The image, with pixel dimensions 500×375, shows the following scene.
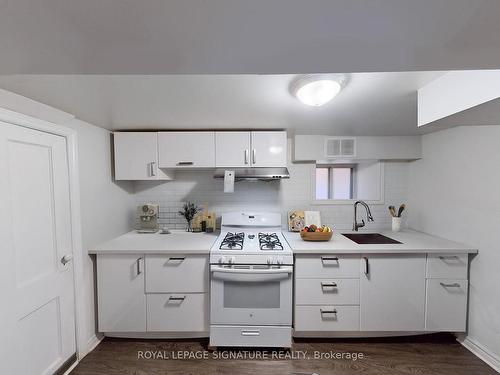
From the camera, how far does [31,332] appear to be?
54.1 inches

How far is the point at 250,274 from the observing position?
5.89 feet

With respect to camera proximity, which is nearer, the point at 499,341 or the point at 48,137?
the point at 48,137

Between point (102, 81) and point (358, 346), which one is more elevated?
point (102, 81)

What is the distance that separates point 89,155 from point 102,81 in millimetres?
1048

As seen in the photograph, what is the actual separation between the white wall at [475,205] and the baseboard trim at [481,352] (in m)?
0.02

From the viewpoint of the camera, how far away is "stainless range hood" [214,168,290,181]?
211cm

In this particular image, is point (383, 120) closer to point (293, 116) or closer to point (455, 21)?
point (293, 116)

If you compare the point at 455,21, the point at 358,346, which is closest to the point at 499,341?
the point at 358,346

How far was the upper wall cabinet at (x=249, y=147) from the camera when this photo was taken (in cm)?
217

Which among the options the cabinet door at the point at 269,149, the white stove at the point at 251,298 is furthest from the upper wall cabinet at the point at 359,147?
the white stove at the point at 251,298

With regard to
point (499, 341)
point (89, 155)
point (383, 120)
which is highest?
point (383, 120)

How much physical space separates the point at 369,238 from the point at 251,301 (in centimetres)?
138

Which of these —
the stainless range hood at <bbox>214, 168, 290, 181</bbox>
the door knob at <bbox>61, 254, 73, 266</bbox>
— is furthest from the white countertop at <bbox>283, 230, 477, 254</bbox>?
the door knob at <bbox>61, 254, 73, 266</bbox>

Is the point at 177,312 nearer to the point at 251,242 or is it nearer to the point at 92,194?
the point at 251,242
